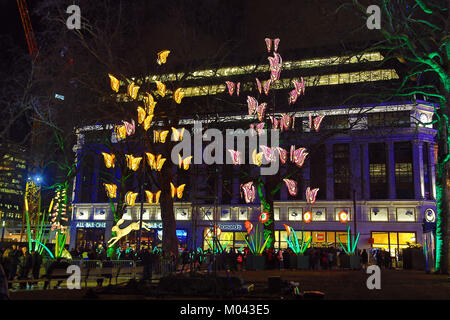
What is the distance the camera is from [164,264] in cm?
2012

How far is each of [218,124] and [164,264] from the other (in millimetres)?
9462

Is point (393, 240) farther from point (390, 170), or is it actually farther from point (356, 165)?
point (356, 165)

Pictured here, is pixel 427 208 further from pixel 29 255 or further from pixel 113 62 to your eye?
pixel 29 255

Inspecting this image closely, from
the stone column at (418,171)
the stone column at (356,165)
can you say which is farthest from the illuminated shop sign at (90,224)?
the stone column at (418,171)

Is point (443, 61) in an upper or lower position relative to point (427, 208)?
upper

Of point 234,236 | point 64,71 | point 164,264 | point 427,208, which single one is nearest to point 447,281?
point 164,264

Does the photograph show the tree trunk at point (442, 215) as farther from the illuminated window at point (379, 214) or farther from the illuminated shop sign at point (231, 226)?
the illuminated shop sign at point (231, 226)

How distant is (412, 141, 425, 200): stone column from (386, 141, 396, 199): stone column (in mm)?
2055

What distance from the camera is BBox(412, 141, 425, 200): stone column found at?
140 feet

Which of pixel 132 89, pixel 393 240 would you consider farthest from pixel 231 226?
pixel 132 89

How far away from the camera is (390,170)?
145 feet

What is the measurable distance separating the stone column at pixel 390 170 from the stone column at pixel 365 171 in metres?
2.07

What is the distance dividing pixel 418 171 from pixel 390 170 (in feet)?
8.89

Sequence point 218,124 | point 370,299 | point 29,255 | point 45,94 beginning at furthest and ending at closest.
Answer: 1. point 218,124
2. point 45,94
3. point 29,255
4. point 370,299
